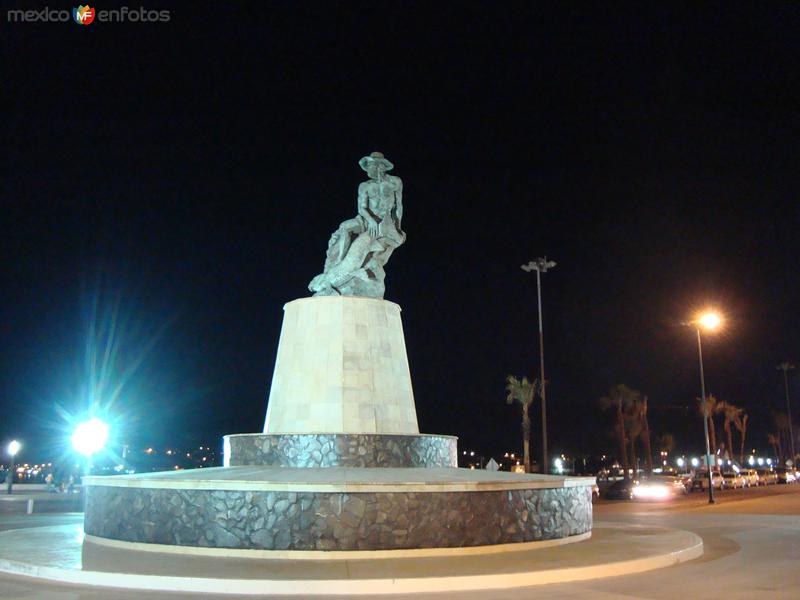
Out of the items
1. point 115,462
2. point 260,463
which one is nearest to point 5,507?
point 260,463

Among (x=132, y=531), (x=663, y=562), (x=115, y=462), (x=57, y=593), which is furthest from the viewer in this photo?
(x=115, y=462)

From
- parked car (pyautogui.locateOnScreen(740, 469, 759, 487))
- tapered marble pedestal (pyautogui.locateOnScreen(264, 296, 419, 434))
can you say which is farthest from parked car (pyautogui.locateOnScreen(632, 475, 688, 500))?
tapered marble pedestal (pyautogui.locateOnScreen(264, 296, 419, 434))

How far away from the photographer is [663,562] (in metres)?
12.2

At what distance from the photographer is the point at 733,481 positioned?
49.5 metres

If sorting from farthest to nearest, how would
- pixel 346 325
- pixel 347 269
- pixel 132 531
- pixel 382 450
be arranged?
pixel 347 269 → pixel 346 325 → pixel 382 450 → pixel 132 531

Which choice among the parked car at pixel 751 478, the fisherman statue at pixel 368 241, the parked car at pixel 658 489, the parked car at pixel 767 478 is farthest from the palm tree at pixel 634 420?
the fisherman statue at pixel 368 241

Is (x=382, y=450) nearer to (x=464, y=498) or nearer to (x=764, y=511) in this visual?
(x=464, y=498)

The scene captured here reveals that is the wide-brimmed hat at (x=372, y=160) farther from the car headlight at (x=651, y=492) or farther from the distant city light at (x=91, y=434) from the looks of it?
the car headlight at (x=651, y=492)

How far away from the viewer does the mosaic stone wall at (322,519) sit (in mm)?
12227

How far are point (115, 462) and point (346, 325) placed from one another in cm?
7505

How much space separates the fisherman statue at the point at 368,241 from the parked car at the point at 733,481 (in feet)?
125

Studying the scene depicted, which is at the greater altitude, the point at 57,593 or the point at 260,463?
the point at 260,463

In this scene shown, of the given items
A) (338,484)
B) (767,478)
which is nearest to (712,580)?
(338,484)

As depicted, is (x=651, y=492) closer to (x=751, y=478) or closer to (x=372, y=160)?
(x=751, y=478)
